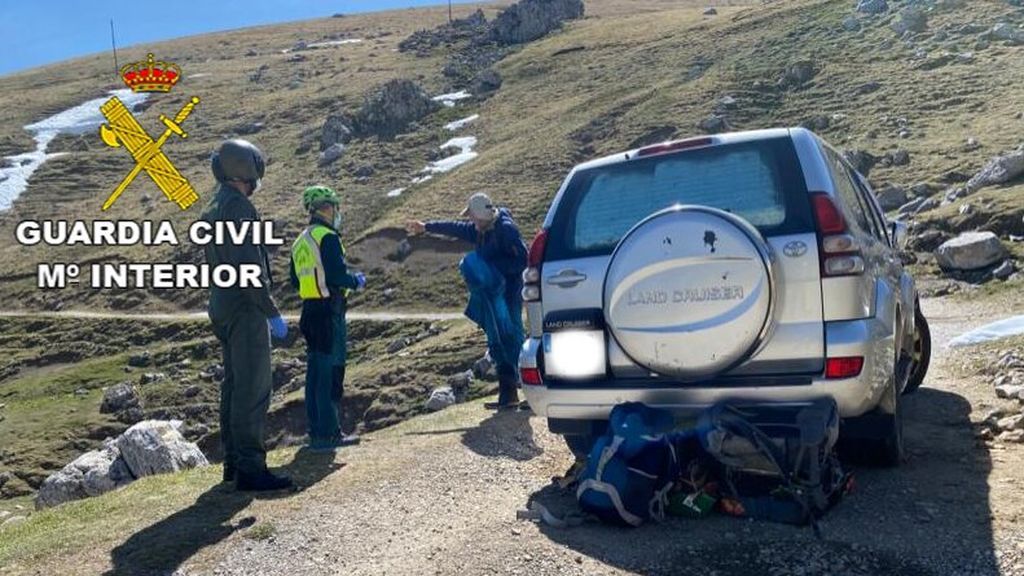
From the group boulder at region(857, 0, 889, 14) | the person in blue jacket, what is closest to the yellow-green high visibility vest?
the person in blue jacket

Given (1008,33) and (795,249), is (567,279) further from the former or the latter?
(1008,33)

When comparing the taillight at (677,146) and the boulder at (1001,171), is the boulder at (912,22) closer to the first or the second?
the boulder at (1001,171)

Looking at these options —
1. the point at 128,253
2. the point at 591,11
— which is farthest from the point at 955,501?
the point at 591,11

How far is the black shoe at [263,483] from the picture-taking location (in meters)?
6.55

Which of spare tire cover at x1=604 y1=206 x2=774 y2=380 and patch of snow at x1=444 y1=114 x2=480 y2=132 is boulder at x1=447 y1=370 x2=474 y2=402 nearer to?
spare tire cover at x1=604 y1=206 x2=774 y2=380

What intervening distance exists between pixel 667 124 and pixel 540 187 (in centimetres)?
714

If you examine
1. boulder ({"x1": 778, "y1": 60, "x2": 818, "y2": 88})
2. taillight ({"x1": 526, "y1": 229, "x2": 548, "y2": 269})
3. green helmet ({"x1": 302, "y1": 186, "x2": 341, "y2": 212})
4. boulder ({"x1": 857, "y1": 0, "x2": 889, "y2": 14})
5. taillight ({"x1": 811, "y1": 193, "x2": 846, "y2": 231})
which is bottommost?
taillight ({"x1": 526, "y1": 229, "x2": 548, "y2": 269})

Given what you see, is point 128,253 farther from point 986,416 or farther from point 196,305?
point 986,416

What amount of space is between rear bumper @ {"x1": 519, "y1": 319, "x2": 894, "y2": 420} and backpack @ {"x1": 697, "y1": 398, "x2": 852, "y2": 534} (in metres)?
0.07

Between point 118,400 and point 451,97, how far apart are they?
43.3 metres

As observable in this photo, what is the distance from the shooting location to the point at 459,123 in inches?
2211

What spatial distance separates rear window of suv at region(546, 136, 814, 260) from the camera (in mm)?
5219

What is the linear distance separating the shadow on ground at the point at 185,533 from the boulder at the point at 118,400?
785 inches

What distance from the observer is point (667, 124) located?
134 ft
